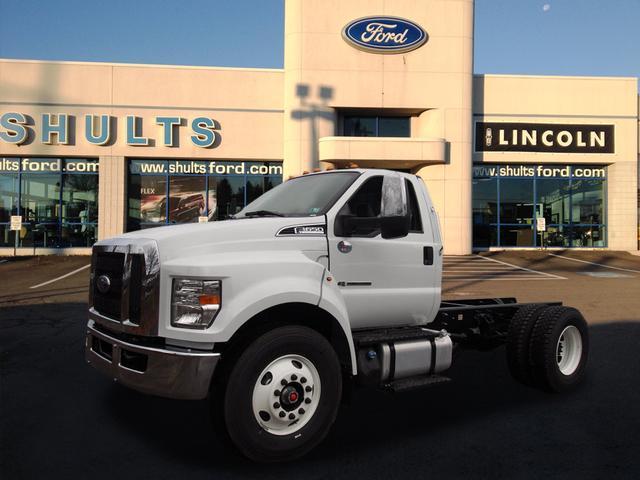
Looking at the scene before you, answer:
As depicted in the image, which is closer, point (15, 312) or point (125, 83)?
point (15, 312)

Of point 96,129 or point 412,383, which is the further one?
point 96,129

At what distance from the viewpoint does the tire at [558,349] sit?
520cm

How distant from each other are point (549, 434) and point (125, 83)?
23.7 metres

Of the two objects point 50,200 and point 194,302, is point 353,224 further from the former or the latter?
point 50,200

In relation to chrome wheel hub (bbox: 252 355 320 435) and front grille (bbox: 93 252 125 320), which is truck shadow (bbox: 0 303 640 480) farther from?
front grille (bbox: 93 252 125 320)

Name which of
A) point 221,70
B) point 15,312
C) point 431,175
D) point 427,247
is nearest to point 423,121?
point 431,175

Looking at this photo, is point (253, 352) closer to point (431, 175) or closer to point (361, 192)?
point (361, 192)

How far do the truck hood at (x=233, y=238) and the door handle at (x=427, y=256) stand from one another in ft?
3.70

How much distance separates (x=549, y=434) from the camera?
412 cm

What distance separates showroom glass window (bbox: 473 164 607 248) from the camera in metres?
26.0

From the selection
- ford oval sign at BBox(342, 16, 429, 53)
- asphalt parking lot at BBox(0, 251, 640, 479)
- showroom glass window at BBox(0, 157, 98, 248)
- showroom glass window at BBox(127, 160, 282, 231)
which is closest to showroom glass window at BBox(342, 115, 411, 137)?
ford oval sign at BBox(342, 16, 429, 53)

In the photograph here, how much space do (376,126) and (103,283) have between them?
2218 centimetres

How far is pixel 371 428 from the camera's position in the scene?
4219 mm

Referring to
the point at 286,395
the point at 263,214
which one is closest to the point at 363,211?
the point at 263,214
